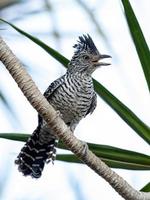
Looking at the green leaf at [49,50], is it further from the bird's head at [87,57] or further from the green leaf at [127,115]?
the bird's head at [87,57]

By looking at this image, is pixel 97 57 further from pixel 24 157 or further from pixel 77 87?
pixel 24 157

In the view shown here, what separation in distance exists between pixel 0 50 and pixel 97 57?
171 cm

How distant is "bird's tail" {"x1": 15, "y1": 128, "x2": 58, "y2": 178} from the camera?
3.88m

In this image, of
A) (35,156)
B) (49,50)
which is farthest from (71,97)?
(49,50)

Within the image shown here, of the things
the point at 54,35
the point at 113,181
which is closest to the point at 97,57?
the point at 54,35

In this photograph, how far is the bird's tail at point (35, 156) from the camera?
3881 millimetres

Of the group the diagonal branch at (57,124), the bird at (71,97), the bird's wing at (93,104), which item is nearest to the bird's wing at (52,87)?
the bird at (71,97)

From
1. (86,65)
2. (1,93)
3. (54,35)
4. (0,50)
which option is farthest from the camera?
(86,65)

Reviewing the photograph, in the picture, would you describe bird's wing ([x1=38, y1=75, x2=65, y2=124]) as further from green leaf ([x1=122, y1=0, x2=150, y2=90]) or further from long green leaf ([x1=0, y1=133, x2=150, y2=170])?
green leaf ([x1=122, y1=0, x2=150, y2=90])

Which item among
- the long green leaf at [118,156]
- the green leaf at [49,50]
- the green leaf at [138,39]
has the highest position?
the green leaf at [49,50]

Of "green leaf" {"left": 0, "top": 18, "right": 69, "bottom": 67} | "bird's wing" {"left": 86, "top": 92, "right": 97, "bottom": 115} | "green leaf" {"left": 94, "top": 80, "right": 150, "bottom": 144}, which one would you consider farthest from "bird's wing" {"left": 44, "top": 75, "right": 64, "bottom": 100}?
"green leaf" {"left": 94, "top": 80, "right": 150, "bottom": 144}

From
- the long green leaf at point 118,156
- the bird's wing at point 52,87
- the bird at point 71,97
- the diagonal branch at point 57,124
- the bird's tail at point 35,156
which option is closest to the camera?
the diagonal branch at point 57,124

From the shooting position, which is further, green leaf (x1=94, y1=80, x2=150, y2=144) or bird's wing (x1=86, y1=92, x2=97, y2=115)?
bird's wing (x1=86, y1=92, x2=97, y2=115)

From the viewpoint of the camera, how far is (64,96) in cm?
435
